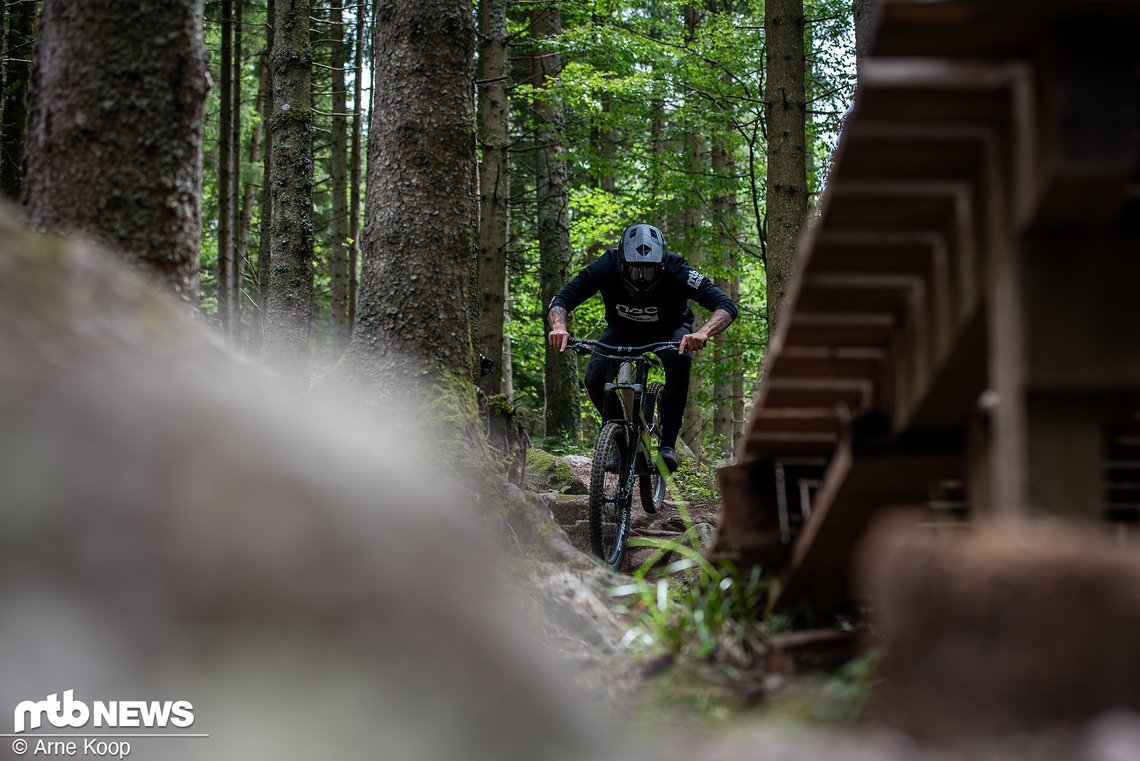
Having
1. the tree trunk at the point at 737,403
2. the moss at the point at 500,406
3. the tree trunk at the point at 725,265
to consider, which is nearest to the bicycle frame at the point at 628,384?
the moss at the point at 500,406

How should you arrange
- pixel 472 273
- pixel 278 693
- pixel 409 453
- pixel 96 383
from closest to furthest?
pixel 278 693
pixel 96 383
pixel 409 453
pixel 472 273

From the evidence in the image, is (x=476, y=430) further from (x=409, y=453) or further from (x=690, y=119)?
(x=690, y=119)

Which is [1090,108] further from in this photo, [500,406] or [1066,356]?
[500,406]

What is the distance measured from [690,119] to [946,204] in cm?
1202

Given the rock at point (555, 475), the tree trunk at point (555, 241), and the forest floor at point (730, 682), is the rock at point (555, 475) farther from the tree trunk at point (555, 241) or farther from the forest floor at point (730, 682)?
the forest floor at point (730, 682)

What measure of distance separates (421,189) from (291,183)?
6657mm

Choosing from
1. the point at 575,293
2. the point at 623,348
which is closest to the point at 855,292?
the point at 623,348

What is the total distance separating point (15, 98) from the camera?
11.1 metres

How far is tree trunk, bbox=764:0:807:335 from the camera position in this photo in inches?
364

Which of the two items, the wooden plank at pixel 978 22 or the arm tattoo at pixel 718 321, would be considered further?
the arm tattoo at pixel 718 321

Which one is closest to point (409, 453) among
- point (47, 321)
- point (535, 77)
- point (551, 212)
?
point (47, 321)

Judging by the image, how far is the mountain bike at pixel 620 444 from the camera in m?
6.27

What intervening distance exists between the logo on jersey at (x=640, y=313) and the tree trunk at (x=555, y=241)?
6.94 meters

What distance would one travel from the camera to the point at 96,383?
215 cm
